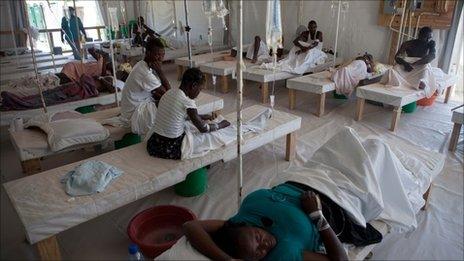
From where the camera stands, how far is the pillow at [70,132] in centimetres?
253

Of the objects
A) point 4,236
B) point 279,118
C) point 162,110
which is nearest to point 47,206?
point 4,236

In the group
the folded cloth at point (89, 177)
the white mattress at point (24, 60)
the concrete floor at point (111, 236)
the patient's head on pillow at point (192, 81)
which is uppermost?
the patient's head on pillow at point (192, 81)

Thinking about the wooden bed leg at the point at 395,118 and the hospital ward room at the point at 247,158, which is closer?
the hospital ward room at the point at 247,158

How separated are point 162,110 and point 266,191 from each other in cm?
101

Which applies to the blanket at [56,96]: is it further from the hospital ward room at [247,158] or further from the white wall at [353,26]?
the white wall at [353,26]

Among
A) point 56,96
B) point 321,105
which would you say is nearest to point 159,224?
point 56,96

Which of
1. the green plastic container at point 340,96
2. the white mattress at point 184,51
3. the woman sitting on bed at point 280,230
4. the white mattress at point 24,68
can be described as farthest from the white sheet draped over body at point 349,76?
the white mattress at point 24,68

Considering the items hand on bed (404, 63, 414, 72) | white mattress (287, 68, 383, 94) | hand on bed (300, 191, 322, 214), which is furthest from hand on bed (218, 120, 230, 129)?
hand on bed (404, 63, 414, 72)

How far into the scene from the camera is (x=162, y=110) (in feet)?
7.18

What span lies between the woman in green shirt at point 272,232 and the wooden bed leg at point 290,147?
4.97ft

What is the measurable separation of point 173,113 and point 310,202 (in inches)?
43.9

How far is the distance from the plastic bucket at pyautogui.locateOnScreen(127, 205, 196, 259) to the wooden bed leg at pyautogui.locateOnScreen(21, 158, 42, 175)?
3.61 ft

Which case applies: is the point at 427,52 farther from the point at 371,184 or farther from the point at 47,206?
the point at 47,206

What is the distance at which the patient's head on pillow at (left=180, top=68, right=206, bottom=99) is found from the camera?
2.13 metres
